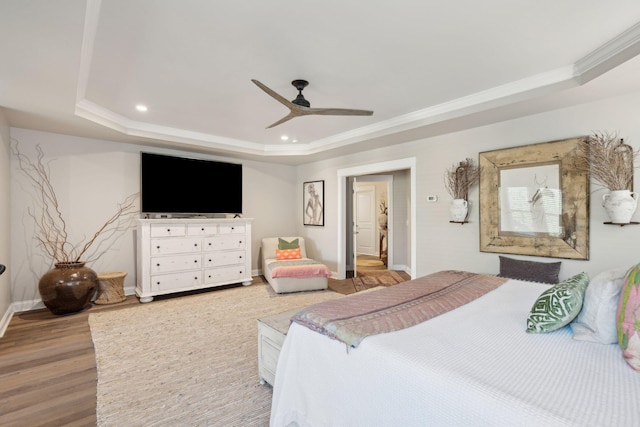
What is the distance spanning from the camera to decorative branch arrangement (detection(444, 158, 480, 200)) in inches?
147

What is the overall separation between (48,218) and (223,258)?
→ 2.34 meters

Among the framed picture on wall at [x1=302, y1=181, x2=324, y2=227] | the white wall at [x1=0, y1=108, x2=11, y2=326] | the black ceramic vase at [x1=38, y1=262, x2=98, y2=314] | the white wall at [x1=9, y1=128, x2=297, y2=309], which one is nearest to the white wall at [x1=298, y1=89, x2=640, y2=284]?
the framed picture on wall at [x1=302, y1=181, x2=324, y2=227]

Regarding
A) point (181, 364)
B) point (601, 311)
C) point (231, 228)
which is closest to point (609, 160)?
point (601, 311)

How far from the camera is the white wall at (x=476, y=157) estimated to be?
2756mm

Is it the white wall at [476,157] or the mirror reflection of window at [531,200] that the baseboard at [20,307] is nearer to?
the white wall at [476,157]

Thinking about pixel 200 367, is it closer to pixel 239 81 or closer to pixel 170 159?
pixel 239 81

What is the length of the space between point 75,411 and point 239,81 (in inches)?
110

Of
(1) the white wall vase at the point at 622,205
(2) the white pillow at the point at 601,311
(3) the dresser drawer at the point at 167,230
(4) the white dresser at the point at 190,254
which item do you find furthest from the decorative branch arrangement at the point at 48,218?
(1) the white wall vase at the point at 622,205

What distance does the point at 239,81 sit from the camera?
286cm

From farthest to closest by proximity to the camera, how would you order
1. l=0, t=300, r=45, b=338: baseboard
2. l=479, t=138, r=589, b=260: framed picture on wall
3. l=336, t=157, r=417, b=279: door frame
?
l=336, t=157, r=417, b=279: door frame
l=0, t=300, r=45, b=338: baseboard
l=479, t=138, r=589, b=260: framed picture on wall

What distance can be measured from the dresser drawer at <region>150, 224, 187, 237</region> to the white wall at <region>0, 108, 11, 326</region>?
4.83 feet

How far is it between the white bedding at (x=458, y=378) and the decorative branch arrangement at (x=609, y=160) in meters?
1.93

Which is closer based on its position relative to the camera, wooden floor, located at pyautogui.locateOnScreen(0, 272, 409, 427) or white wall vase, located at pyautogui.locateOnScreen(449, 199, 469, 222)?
wooden floor, located at pyautogui.locateOnScreen(0, 272, 409, 427)

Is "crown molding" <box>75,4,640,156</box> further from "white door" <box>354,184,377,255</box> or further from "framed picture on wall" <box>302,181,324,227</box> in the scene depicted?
"white door" <box>354,184,377,255</box>
